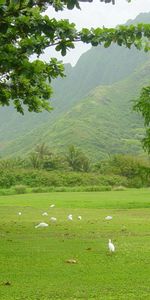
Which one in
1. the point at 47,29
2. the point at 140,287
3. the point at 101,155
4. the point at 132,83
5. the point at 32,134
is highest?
the point at 132,83

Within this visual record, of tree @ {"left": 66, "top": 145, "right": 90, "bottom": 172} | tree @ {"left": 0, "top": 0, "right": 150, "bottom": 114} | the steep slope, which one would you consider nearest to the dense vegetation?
tree @ {"left": 66, "top": 145, "right": 90, "bottom": 172}

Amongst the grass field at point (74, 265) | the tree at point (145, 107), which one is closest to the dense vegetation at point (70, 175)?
the grass field at point (74, 265)

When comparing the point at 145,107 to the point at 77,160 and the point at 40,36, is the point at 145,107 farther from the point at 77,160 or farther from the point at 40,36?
the point at 77,160

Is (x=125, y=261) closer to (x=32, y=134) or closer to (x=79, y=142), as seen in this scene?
(x=79, y=142)

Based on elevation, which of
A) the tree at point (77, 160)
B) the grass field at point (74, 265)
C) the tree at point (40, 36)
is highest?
the tree at point (77, 160)

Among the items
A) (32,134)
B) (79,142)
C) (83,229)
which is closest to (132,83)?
(32,134)

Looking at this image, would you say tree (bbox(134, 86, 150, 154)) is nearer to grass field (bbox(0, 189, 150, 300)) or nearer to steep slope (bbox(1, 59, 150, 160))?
grass field (bbox(0, 189, 150, 300))

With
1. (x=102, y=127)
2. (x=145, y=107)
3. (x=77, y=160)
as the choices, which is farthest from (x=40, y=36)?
(x=102, y=127)

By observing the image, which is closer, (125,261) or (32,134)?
(125,261)

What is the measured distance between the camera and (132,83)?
531 ft

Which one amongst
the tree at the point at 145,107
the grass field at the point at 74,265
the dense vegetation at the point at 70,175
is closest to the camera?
the grass field at the point at 74,265

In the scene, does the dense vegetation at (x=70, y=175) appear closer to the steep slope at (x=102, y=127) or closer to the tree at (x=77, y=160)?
the tree at (x=77, y=160)

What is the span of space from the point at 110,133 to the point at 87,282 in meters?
117

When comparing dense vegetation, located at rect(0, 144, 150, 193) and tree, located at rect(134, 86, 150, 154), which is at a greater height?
dense vegetation, located at rect(0, 144, 150, 193)
